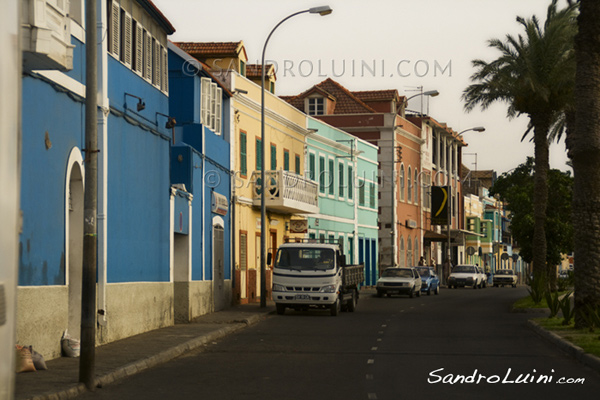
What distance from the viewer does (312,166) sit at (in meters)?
50.1

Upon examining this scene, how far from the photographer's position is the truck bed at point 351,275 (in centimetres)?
3317

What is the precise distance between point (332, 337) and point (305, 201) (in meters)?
21.6

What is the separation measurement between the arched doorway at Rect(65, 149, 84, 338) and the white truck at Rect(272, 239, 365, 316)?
13.5m

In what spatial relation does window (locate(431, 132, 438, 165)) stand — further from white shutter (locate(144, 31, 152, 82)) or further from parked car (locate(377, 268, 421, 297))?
white shutter (locate(144, 31, 152, 82))

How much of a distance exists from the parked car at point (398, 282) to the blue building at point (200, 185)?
13.1 m

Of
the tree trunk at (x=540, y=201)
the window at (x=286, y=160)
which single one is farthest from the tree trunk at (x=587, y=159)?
the window at (x=286, y=160)

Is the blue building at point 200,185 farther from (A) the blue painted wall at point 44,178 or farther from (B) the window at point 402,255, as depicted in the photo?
→ (B) the window at point 402,255

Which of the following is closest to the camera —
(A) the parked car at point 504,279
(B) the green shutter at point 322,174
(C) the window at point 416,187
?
(B) the green shutter at point 322,174

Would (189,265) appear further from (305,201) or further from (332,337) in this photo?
(305,201)

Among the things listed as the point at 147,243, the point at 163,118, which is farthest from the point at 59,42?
the point at 163,118

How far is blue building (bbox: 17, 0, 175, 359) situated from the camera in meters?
15.4

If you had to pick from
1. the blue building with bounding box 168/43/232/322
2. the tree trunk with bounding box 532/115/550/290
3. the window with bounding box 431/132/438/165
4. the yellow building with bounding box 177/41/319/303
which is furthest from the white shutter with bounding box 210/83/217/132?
the window with bounding box 431/132/438/165

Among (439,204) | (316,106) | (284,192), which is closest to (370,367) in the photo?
(284,192)

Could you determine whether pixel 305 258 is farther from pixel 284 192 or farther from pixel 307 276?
pixel 284 192
